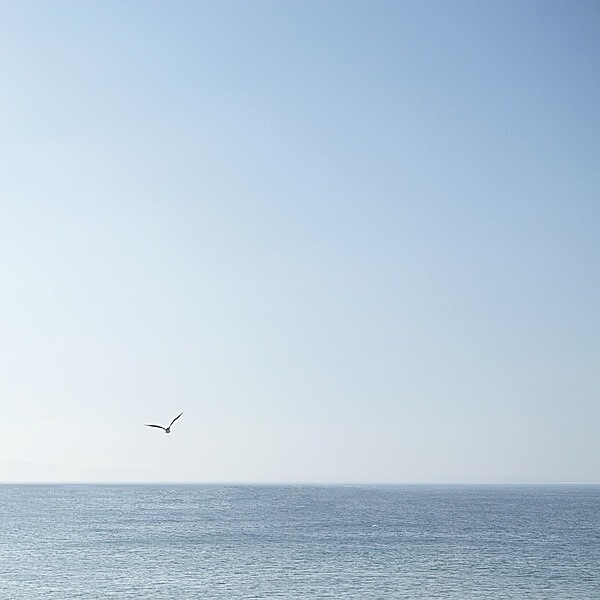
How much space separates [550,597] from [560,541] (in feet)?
159

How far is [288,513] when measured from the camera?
600 ft

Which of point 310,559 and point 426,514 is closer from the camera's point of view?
point 310,559

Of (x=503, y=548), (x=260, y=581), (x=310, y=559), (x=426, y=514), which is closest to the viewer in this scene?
(x=260, y=581)

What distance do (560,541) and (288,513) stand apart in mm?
77833

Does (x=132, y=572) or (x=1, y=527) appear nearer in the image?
(x=132, y=572)

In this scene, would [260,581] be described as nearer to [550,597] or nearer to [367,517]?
[550,597]

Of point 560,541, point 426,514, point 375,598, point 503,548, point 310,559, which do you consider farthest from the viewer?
point 426,514

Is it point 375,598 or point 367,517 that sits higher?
point 367,517

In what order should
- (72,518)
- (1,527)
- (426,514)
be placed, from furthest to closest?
1. (426,514)
2. (72,518)
3. (1,527)

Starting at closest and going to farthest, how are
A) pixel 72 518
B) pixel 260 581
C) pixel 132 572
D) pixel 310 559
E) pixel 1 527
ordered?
1. pixel 260 581
2. pixel 132 572
3. pixel 310 559
4. pixel 1 527
5. pixel 72 518

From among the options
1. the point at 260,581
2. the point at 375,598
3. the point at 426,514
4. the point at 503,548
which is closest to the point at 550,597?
the point at 375,598

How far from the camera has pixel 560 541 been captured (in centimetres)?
11881

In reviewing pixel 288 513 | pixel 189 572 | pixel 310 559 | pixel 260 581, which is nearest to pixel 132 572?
pixel 189 572

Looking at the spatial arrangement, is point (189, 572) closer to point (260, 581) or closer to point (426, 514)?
point (260, 581)
